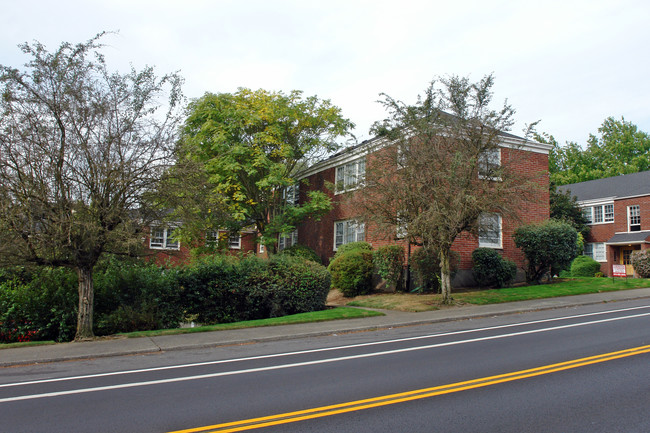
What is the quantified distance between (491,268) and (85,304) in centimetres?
1521

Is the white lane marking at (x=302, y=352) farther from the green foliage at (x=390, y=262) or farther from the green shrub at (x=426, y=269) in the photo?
the green foliage at (x=390, y=262)

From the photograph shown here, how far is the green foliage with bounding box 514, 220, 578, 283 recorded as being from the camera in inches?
802

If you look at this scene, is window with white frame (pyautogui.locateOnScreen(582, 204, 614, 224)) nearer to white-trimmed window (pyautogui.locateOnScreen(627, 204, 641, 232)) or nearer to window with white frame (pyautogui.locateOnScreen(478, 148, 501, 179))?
white-trimmed window (pyautogui.locateOnScreen(627, 204, 641, 232))

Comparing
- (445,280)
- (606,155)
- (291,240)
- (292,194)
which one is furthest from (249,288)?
(606,155)

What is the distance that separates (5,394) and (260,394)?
150 inches

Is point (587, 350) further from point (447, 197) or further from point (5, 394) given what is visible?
point (5, 394)

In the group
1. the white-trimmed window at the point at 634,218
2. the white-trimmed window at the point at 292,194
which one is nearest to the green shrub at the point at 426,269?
the white-trimmed window at the point at 292,194

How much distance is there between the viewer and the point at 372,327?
12.8 metres

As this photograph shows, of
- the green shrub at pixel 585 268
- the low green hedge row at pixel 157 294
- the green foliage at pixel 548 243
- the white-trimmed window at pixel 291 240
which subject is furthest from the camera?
the green shrub at pixel 585 268

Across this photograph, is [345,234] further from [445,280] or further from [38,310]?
[38,310]

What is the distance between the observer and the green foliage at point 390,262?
2056 centimetres

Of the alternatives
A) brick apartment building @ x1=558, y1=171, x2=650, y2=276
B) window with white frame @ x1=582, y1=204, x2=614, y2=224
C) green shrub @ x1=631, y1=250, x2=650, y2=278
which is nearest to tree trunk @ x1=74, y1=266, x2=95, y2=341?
green shrub @ x1=631, y1=250, x2=650, y2=278

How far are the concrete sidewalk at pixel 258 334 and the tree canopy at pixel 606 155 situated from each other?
42427 mm

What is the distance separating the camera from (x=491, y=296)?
1748 cm
